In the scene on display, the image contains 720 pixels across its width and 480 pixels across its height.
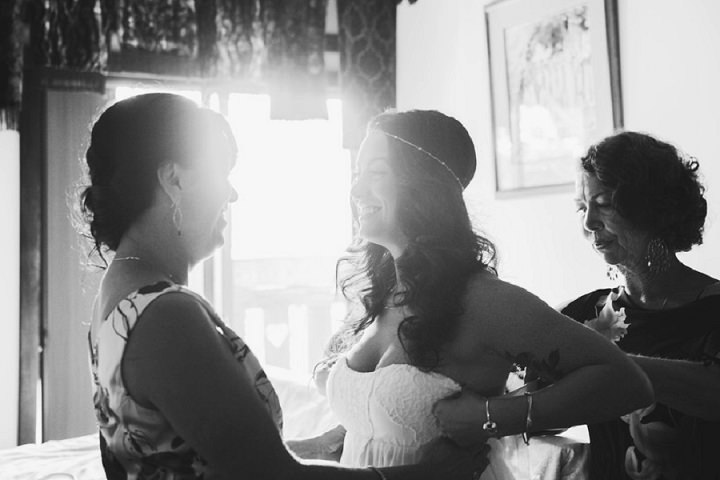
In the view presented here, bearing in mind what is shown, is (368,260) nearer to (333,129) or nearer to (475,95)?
(475,95)

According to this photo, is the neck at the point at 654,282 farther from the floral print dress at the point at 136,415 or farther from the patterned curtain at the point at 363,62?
the patterned curtain at the point at 363,62

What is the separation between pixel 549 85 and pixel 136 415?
2.60 meters

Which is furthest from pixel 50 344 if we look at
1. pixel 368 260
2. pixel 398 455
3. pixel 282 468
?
pixel 282 468

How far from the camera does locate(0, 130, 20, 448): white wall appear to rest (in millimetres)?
3387

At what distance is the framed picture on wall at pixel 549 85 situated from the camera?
9.27ft

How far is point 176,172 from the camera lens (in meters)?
1.05

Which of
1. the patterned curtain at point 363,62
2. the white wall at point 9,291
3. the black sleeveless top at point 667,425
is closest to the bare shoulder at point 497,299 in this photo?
the black sleeveless top at point 667,425

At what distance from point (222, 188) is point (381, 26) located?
319 centimetres

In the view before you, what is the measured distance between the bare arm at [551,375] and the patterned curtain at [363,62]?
111 inches

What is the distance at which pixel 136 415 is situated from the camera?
96 cm

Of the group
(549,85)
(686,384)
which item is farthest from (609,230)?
(549,85)

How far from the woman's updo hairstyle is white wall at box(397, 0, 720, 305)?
0.72 metres

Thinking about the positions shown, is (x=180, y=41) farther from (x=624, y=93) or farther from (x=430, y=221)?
(x=430, y=221)

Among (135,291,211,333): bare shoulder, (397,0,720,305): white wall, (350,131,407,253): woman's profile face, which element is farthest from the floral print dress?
(397,0,720,305): white wall
